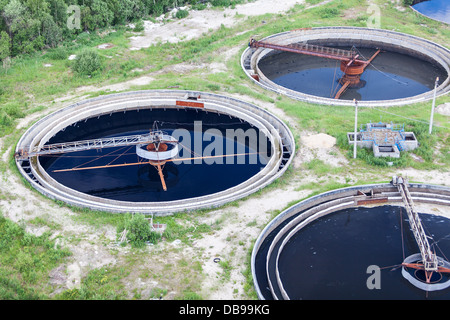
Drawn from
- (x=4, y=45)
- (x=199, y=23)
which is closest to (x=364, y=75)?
(x=199, y=23)

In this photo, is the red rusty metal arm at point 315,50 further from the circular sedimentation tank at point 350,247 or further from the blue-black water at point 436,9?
the circular sedimentation tank at point 350,247

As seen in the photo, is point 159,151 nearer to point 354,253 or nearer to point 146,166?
point 146,166

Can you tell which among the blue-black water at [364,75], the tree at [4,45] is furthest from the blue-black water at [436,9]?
the tree at [4,45]

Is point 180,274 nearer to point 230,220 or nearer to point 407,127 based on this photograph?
point 230,220

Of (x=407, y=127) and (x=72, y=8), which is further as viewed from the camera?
(x=72, y=8)

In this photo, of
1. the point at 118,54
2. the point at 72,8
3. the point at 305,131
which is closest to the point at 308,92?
the point at 305,131
